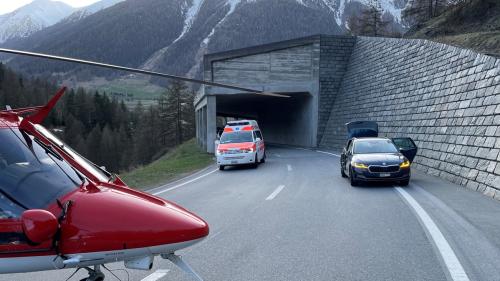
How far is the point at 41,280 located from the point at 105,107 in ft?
339

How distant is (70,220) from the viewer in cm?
382

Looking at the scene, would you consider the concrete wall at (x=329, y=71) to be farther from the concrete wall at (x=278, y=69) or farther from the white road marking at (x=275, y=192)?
the white road marking at (x=275, y=192)

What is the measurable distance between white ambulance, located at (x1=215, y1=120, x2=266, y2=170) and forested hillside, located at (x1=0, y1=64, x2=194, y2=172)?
4315cm

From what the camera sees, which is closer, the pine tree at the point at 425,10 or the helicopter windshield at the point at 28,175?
the helicopter windshield at the point at 28,175

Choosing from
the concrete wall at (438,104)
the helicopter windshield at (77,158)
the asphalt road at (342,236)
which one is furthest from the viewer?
the concrete wall at (438,104)

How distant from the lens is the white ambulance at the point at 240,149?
23.0m

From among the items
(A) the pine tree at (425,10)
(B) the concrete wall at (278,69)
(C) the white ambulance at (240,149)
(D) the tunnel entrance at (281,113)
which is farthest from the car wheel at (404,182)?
(A) the pine tree at (425,10)

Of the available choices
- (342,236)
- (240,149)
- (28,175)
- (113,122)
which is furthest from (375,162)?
(113,122)

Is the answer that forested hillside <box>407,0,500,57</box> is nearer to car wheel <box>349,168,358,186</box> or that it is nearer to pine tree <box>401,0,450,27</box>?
pine tree <box>401,0,450,27</box>

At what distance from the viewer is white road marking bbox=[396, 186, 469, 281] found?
562cm

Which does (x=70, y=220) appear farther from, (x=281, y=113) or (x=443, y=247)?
(x=281, y=113)

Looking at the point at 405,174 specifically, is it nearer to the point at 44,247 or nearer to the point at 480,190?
the point at 480,190

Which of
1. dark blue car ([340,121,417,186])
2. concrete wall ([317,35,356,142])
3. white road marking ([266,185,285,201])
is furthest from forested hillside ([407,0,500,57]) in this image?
white road marking ([266,185,285,201])

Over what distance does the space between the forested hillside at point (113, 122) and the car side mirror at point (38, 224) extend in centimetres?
6354
